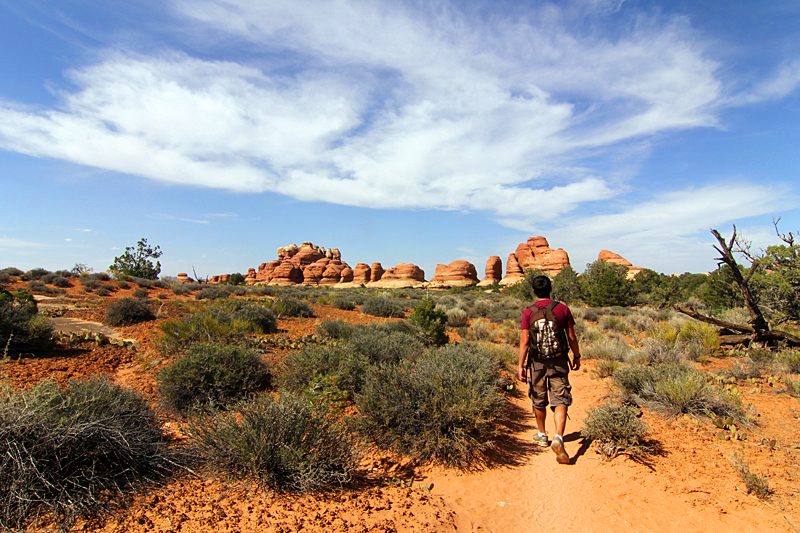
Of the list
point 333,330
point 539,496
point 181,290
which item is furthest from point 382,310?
point 539,496

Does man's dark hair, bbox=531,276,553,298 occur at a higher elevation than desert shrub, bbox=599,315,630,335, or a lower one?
higher

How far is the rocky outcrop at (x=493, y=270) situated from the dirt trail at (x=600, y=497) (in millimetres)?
77722

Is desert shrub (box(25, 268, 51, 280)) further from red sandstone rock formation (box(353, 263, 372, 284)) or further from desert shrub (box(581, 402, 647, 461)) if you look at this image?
red sandstone rock formation (box(353, 263, 372, 284))

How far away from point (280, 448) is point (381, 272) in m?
88.2

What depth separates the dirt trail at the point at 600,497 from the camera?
344cm

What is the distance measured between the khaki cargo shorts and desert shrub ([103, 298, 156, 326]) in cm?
1241

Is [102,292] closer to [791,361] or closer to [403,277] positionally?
[791,361]

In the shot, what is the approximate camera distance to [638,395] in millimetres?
6246

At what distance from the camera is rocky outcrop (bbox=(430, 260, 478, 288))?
82.2 m

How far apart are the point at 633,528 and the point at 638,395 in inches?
132

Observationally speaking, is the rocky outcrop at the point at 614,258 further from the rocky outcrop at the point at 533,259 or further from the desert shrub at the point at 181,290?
the desert shrub at the point at 181,290

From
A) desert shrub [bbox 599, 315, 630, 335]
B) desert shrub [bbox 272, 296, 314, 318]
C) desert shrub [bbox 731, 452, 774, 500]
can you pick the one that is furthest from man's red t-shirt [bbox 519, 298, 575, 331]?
desert shrub [bbox 272, 296, 314, 318]

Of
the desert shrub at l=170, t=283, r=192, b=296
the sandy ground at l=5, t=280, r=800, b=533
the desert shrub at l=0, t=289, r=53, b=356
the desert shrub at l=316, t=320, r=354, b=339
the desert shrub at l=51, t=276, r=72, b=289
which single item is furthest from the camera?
the desert shrub at l=170, t=283, r=192, b=296

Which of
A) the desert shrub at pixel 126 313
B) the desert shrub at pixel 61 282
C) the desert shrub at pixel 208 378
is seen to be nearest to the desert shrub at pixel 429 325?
the desert shrub at pixel 208 378
